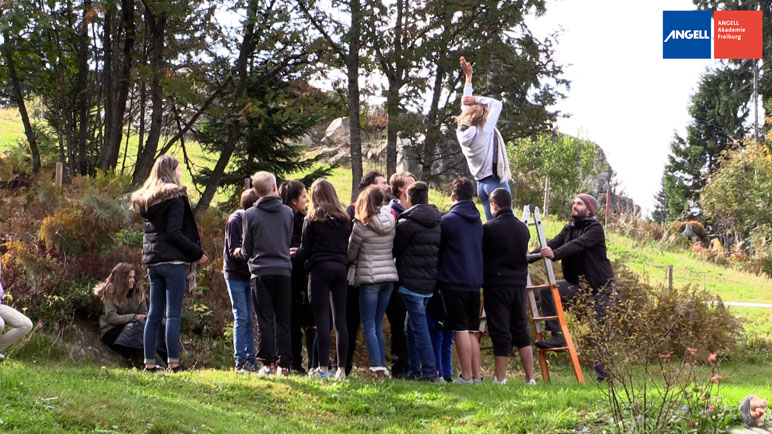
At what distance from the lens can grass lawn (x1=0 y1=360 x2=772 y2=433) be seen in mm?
6184

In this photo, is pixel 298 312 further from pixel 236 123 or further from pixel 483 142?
pixel 236 123

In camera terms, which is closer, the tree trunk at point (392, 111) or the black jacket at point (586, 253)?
the black jacket at point (586, 253)

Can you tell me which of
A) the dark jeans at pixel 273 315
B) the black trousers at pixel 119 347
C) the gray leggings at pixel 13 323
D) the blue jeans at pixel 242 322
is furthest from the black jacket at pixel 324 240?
the black trousers at pixel 119 347

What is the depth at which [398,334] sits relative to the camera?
961cm

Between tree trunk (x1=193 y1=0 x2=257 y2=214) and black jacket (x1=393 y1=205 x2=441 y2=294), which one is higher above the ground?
tree trunk (x1=193 y1=0 x2=257 y2=214)

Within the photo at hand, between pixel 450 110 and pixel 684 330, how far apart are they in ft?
24.0

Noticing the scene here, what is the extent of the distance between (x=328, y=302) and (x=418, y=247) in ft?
3.56

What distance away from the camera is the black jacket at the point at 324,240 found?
337 inches

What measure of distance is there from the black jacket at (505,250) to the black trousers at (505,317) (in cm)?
9

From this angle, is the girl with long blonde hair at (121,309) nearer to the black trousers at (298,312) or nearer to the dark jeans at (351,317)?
the black trousers at (298,312)

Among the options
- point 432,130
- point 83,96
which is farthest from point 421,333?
point 83,96

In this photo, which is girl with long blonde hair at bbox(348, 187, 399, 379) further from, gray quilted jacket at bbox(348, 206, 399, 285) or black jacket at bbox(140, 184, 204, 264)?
black jacket at bbox(140, 184, 204, 264)

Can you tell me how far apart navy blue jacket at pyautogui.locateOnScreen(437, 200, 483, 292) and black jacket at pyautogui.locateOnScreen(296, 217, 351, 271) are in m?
1.12

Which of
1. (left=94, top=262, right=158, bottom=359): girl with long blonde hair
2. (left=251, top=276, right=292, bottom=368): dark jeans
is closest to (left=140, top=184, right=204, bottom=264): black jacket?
(left=251, top=276, right=292, bottom=368): dark jeans
